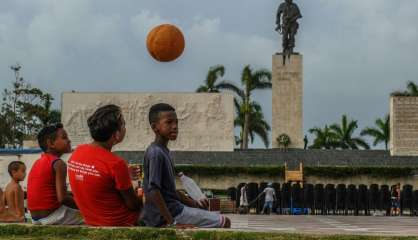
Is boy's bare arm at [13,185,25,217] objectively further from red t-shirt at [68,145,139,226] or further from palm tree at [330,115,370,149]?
palm tree at [330,115,370,149]

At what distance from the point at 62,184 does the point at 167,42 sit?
9.08 m

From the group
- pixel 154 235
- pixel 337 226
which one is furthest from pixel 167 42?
pixel 154 235

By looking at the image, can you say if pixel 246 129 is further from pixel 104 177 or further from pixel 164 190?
pixel 104 177

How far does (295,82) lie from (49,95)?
16387mm

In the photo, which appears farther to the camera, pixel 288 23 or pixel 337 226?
pixel 288 23

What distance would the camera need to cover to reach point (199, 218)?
6320 millimetres

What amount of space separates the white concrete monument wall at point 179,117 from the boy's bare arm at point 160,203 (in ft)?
96.6

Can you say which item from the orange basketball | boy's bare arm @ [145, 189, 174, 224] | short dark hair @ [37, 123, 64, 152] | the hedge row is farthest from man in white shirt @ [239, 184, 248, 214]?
boy's bare arm @ [145, 189, 174, 224]

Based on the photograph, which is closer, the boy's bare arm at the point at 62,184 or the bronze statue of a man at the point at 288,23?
the boy's bare arm at the point at 62,184

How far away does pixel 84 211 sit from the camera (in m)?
6.34

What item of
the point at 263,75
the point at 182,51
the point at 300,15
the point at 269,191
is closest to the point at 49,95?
the point at 263,75

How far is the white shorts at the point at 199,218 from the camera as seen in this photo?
629cm

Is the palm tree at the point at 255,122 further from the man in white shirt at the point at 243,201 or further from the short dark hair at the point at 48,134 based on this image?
the short dark hair at the point at 48,134

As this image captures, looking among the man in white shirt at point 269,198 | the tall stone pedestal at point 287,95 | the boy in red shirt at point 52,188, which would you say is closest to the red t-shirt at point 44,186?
the boy in red shirt at point 52,188
